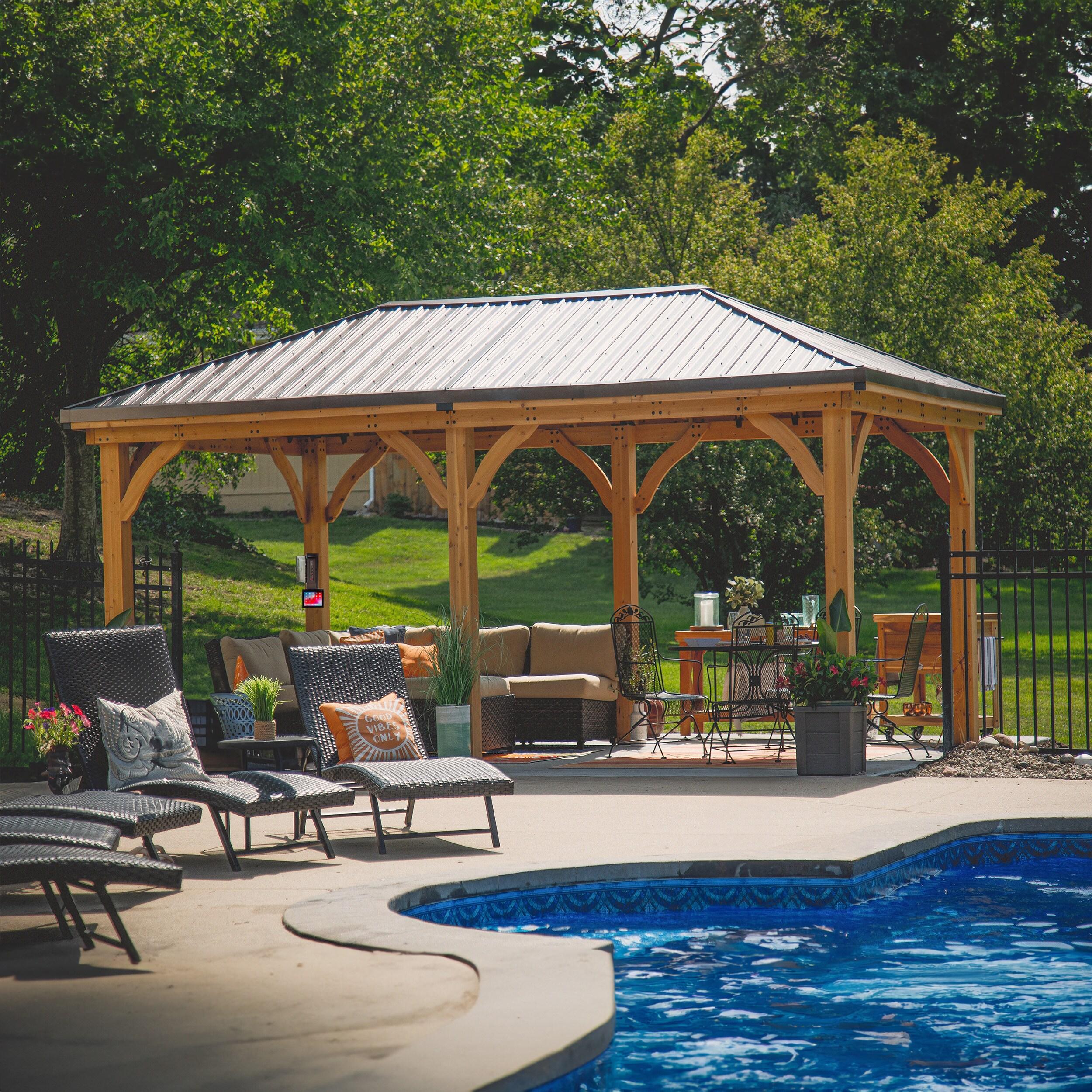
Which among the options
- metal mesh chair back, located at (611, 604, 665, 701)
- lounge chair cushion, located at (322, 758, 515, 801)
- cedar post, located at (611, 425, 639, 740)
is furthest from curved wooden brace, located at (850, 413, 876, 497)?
lounge chair cushion, located at (322, 758, 515, 801)

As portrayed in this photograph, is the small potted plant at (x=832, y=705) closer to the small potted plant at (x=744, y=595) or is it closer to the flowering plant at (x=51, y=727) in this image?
the small potted plant at (x=744, y=595)

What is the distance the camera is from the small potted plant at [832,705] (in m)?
9.85

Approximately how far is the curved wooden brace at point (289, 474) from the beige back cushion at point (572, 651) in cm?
268

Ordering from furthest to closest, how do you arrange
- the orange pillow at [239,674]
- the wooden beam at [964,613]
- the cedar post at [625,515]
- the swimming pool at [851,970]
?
1. the cedar post at [625,515]
2. the wooden beam at [964,613]
3. the orange pillow at [239,674]
4. the swimming pool at [851,970]

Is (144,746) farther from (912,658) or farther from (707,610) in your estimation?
(912,658)

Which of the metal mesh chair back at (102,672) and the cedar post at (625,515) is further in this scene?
the cedar post at (625,515)

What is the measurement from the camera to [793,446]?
394 inches

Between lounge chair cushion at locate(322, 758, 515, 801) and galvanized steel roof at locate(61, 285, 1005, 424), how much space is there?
386 centimetres

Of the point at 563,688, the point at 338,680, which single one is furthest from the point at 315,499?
the point at 338,680

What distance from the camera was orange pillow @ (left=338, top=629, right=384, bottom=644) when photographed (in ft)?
39.4

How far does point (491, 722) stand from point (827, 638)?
10.1 ft

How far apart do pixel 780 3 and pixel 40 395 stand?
15.8 meters

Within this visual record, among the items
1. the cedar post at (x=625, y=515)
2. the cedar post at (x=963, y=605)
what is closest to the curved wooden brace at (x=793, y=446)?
the cedar post at (x=963, y=605)

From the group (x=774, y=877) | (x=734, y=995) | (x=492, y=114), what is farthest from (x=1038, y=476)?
(x=734, y=995)
